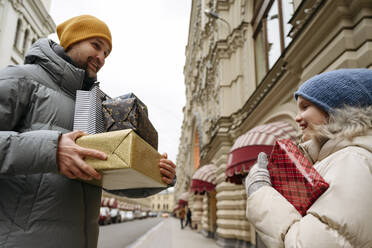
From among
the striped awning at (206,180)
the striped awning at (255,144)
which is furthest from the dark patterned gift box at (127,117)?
the striped awning at (206,180)

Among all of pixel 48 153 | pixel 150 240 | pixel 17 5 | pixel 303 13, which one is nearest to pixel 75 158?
pixel 48 153

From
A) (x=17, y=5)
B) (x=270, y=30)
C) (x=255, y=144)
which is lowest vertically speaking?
(x=255, y=144)

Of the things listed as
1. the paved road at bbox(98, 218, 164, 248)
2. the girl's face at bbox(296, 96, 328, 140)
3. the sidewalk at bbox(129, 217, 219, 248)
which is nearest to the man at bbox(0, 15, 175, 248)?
the girl's face at bbox(296, 96, 328, 140)

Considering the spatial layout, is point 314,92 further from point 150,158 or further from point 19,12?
point 19,12

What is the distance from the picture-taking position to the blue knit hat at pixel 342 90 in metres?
1.53

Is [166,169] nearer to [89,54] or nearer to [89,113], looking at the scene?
[89,113]

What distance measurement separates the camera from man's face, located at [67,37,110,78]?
5.64 feet

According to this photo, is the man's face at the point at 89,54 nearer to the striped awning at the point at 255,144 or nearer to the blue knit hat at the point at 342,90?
the blue knit hat at the point at 342,90

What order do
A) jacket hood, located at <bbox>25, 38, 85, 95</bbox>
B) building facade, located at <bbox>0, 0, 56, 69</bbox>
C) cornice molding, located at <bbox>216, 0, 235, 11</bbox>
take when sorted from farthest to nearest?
building facade, located at <bbox>0, 0, 56, 69</bbox>
cornice molding, located at <bbox>216, 0, 235, 11</bbox>
jacket hood, located at <bbox>25, 38, 85, 95</bbox>

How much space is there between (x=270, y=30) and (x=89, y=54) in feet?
31.3

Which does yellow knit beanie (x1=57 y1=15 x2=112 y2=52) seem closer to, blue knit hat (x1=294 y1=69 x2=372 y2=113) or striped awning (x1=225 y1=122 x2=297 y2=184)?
blue knit hat (x1=294 y1=69 x2=372 y2=113)

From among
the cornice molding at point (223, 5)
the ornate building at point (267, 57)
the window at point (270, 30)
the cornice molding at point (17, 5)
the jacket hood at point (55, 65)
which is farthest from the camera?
the cornice molding at point (17, 5)

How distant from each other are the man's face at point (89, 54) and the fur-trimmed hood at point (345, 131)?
1.32 metres

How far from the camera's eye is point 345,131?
145cm
